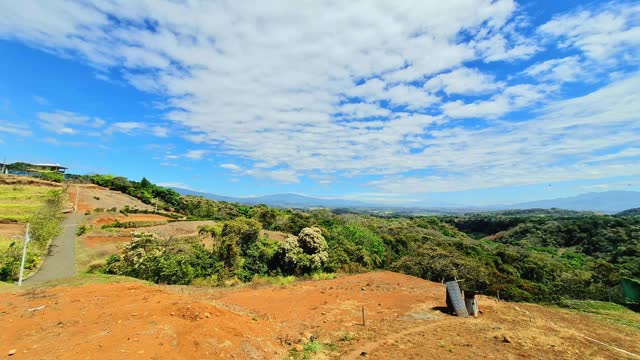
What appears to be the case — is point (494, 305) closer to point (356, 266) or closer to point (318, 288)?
point (318, 288)

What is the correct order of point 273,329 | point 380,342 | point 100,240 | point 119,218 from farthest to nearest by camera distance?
point 119,218 → point 100,240 → point 273,329 → point 380,342

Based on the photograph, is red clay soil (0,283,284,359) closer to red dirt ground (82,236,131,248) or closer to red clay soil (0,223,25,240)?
red dirt ground (82,236,131,248)

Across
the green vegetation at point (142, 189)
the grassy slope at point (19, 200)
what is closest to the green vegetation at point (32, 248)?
the grassy slope at point (19, 200)

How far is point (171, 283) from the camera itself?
18.1 metres

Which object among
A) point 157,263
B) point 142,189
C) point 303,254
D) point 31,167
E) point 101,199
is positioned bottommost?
point 157,263

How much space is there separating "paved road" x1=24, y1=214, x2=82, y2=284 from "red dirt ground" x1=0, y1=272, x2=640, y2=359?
10.7 meters

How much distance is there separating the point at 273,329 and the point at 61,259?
23.8m

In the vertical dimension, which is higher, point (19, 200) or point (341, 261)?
point (19, 200)

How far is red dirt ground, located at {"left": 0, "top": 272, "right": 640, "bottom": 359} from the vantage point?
7918 mm

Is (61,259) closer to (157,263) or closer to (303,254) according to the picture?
(157,263)

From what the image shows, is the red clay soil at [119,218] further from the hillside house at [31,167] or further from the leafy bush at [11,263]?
the hillside house at [31,167]

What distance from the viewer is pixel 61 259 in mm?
25484

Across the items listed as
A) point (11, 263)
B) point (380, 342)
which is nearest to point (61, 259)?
point (11, 263)

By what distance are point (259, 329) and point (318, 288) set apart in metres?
7.13
